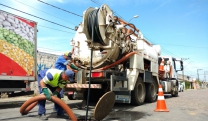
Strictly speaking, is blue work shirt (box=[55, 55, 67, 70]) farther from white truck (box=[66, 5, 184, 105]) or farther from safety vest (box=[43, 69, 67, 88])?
safety vest (box=[43, 69, 67, 88])

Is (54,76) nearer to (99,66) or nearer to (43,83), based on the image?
(43,83)

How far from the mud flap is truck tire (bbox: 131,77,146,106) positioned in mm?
2719

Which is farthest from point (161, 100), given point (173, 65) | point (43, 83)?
point (173, 65)

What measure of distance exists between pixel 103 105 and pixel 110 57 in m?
2.49

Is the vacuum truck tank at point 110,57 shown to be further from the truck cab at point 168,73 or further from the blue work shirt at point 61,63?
the truck cab at point 168,73

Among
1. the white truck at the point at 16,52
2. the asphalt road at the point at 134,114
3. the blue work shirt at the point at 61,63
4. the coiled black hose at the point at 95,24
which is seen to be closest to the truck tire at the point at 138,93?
the asphalt road at the point at 134,114

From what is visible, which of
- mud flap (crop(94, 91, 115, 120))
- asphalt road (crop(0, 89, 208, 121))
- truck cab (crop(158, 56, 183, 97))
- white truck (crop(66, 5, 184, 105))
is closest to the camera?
mud flap (crop(94, 91, 115, 120))

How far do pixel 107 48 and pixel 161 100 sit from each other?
2.32 metres

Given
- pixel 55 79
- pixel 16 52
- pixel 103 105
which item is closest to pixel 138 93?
pixel 103 105

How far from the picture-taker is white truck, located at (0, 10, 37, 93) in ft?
25.3

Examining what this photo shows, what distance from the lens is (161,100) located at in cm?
661

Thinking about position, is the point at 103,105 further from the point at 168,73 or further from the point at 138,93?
the point at 168,73

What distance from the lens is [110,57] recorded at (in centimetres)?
677

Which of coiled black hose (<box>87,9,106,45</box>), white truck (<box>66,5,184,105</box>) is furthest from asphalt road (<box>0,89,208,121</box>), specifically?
coiled black hose (<box>87,9,106,45</box>)
